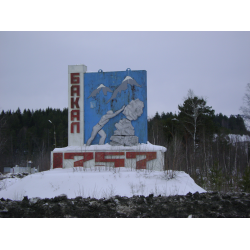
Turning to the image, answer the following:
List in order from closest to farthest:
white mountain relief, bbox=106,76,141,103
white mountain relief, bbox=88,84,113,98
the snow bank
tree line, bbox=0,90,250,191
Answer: the snow bank < white mountain relief, bbox=106,76,141,103 < white mountain relief, bbox=88,84,113,98 < tree line, bbox=0,90,250,191

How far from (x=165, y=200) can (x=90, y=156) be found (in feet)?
19.2

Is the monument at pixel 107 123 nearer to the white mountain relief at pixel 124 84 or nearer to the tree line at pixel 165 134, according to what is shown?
the white mountain relief at pixel 124 84

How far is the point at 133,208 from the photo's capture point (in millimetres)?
8266

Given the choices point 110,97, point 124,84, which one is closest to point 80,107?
point 110,97

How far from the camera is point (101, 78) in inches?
592

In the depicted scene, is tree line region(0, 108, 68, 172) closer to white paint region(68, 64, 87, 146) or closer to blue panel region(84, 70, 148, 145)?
white paint region(68, 64, 87, 146)

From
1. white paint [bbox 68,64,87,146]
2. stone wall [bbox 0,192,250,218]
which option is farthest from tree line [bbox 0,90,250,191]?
stone wall [bbox 0,192,250,218]

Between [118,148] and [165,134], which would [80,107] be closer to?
[118,148]

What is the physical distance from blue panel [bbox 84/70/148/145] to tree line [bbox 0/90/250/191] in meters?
15.2

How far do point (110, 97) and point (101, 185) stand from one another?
4.92 m

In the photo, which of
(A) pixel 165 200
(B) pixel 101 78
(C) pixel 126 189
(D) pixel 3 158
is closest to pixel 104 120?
(B) pixel 101 78

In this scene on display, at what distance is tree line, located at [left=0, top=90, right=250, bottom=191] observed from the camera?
33.1 m
